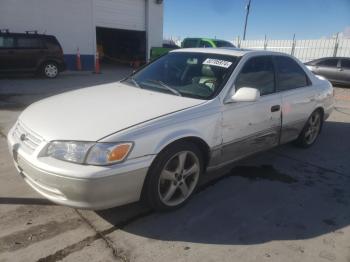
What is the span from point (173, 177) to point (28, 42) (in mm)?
11130

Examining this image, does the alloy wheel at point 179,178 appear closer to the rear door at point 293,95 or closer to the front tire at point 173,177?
the front tire at point 173,177

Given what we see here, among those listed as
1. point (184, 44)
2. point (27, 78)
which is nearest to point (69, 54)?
point (27, 78)

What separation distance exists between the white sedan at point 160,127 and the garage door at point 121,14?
14056 millimetres

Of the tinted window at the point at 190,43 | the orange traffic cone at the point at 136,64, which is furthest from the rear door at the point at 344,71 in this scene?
the orange traffic cone at the point at 136,64

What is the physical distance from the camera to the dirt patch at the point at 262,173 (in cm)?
402

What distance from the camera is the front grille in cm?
270

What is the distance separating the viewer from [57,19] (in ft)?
50.0

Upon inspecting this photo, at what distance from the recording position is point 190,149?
3078 mm

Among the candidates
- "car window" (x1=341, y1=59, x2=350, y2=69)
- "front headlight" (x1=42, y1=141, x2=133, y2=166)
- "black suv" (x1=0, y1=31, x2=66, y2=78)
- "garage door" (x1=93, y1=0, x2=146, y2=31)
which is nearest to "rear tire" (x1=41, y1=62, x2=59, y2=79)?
"black suv" (x1=0, y1=31, x2=66, y2=78)

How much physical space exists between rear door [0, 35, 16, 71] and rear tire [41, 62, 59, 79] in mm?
1105

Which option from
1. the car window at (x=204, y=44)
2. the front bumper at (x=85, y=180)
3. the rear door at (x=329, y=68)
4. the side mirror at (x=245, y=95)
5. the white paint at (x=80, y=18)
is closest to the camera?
the front bumper at (x=85, y=180)

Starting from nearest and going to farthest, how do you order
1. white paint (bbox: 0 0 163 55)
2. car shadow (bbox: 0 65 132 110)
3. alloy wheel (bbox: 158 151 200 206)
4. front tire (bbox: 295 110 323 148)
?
alloy wheel (bbox: 158 151 200 206) → front tire (bbox: 295 110 323 148) → car shadow (bbox: 0 65 132 110) → white paint (bbox: 0 0 163 55)

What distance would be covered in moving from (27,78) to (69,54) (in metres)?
4.13

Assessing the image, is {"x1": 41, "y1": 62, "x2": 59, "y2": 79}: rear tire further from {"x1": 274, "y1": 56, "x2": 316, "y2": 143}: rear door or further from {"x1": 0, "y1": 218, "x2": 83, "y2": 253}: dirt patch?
{"x1": 0, "y1": 218, "x2": 83, "y2": 253}: dirt patch
